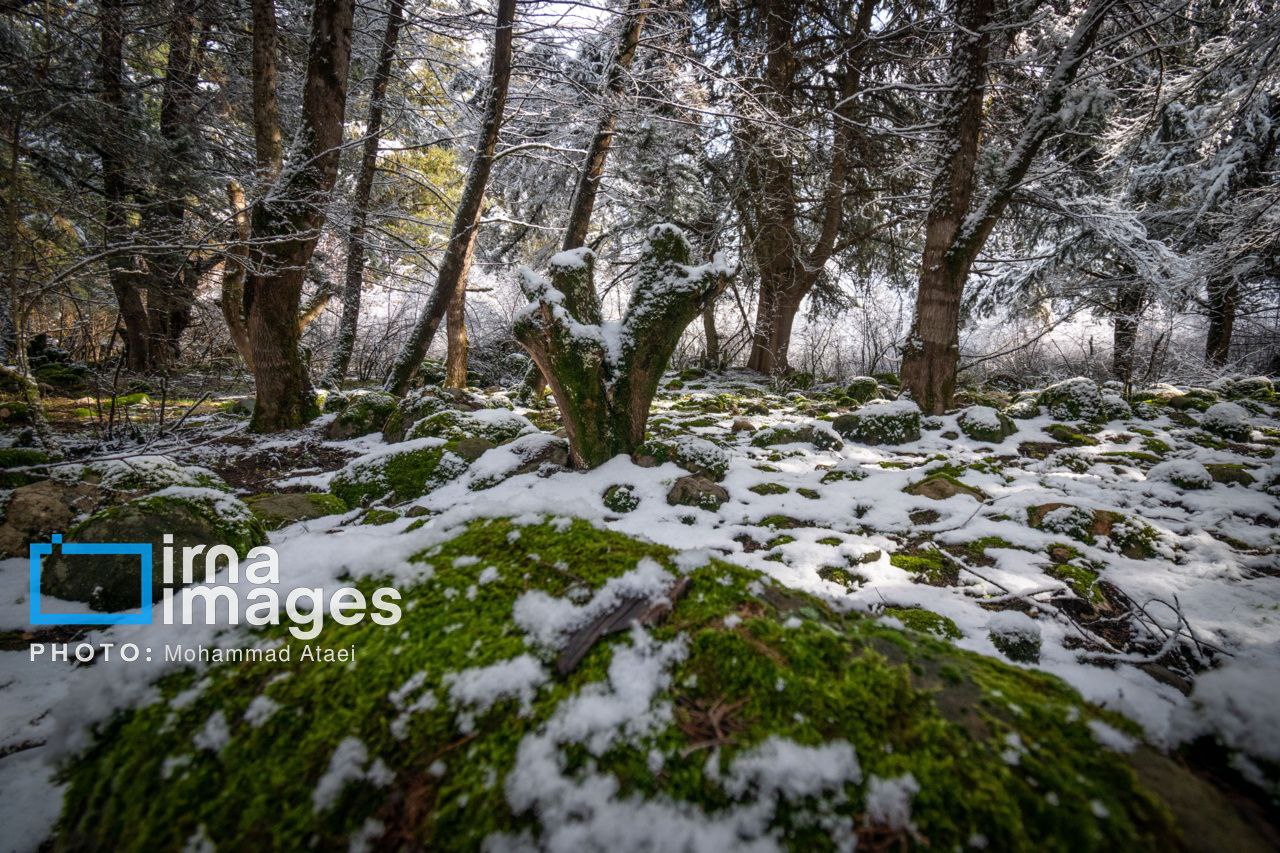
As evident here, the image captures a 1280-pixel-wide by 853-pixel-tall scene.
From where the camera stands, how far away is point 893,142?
7.39 m

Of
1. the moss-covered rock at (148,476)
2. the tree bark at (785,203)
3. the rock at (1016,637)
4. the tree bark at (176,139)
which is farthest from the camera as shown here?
the tree bark at (785,203)

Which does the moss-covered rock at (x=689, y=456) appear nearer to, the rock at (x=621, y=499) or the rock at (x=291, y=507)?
the rock at (x=621, y=499)

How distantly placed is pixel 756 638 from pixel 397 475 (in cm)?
363

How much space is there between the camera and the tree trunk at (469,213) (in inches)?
199

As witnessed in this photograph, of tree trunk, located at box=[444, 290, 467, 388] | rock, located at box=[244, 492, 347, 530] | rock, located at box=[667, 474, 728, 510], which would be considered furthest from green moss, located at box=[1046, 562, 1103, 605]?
tree trunk, located at box=[444, 290, 467, 388]

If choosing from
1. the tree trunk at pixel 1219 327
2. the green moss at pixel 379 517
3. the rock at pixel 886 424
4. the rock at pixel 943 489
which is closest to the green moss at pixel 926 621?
the rock at pixel 943 489

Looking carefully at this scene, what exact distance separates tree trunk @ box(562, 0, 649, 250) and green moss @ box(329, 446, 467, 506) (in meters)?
3.73

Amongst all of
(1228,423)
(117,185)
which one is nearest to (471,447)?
(117,185)

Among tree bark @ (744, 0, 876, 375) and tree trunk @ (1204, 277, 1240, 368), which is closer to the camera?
tree bark @ (744, 0, 876, 375)

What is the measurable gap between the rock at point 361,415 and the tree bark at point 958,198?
22.9 feet

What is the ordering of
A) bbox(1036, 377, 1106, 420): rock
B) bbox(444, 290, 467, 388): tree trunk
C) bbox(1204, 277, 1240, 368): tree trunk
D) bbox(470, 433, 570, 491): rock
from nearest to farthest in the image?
bbox(470, 433, 570, 491): rock < bbox(1036, 377, 1106, 420): rock < bbox(444, 290, 467, 388): tree trunk < bbox(1204, 277, 1240, 368): tree trunk

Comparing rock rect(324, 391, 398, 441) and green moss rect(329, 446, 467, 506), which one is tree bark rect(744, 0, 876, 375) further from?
rock rect(324, 391, 398, 441)

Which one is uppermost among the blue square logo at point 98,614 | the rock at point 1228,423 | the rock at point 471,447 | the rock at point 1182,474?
the rock at point 1228,423

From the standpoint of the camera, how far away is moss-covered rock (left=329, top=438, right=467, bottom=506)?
3.57m
